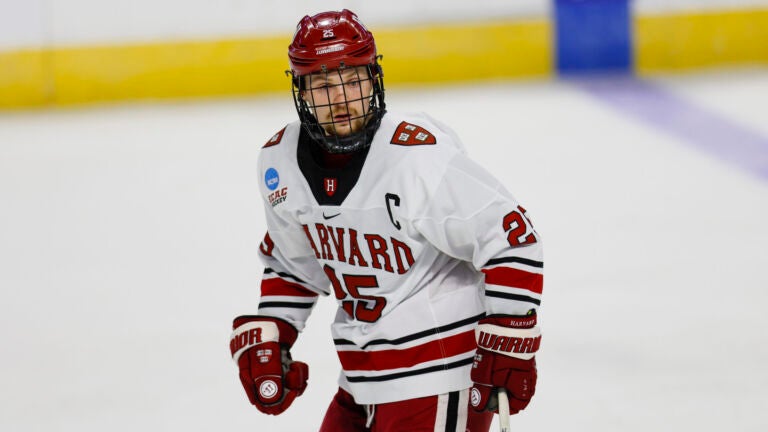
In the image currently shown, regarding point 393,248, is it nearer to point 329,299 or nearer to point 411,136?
point 411,136

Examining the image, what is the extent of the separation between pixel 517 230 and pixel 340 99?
336mm

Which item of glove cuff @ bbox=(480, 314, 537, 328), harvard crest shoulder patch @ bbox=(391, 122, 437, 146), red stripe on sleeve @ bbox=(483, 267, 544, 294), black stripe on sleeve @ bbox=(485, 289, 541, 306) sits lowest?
glove cuff @ bbox=(480, 314, 537, 328)

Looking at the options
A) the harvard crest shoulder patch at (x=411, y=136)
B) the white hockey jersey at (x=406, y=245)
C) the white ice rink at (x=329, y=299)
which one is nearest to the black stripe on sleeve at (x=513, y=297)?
the white hockey jersey at (x=406, y=245)

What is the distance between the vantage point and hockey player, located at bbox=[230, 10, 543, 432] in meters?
1.79

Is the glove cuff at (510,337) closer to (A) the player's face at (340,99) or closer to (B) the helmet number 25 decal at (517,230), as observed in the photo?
(B) the helmet number 25 decal at (517,230)

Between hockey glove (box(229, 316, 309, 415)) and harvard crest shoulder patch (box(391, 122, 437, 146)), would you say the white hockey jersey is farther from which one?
hockey glove (box(229, 316, 309, 415))

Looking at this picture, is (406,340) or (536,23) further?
(536,23)

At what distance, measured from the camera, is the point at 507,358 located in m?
1.79
